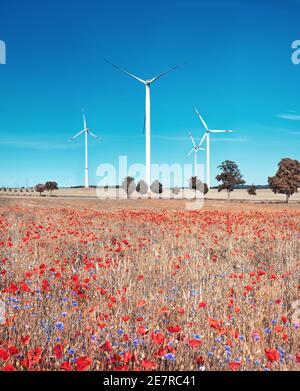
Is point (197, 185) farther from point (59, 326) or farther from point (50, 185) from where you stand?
point (59, 326)

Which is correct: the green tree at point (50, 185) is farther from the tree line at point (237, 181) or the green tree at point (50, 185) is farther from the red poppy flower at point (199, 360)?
the red poppy flower at point (199, 360)

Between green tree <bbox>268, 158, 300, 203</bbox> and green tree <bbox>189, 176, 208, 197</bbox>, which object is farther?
green tree <bbox>189, 176, 208, 197</bbox>

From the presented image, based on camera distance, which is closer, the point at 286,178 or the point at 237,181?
the point at 286,178

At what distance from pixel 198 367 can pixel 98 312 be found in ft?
5.13

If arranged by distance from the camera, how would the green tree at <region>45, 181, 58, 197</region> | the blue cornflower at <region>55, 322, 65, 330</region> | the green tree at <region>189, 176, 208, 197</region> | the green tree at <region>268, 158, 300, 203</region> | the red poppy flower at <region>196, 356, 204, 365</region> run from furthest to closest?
the green tree at <region>45, 181, 58, 197</region> → the green tree at <region>189, 176, 208, 197</region> → the green tree at <region>268, 158, 300, 203</region> → the blue cornflower at <region>55, 322, 65, 330</region> → the red poppy flower at <region>196, 356, 204, 365</region>

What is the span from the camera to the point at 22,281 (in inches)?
236

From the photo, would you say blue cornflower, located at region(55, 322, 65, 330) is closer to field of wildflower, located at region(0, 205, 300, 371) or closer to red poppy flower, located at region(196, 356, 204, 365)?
field of wildflower, located at region(0, 205, 300, 371)

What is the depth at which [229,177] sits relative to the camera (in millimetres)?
85062

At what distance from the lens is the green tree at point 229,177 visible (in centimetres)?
8500

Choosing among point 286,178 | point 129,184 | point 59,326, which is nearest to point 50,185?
point 129,184

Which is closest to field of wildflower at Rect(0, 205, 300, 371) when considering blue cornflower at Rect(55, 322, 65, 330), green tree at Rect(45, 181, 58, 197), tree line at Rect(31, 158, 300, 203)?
blue cornflower at Rect(55, 322, 65, 330)

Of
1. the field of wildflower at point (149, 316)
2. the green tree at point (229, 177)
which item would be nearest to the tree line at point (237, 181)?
the green tree at point (229, 177)

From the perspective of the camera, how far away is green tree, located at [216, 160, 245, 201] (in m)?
85.0

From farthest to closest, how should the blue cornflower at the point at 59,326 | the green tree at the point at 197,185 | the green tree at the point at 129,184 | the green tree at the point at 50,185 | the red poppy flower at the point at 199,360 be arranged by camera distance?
the green tree at the point at 50,185 < the green tree at the point at 129,184 < the green tree at the point at 197,185 < the blue cornflower at the point at 59,326 < the red poppy flower at the point at 199,360
